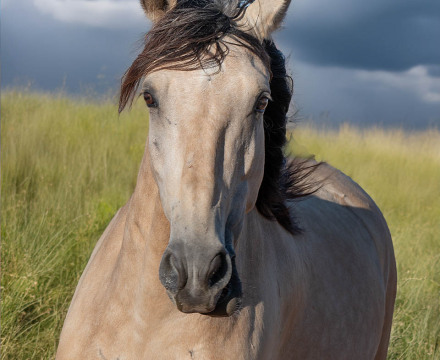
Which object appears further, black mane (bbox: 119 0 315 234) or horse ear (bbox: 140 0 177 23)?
horse ear (bbox: 140 0 177 23)

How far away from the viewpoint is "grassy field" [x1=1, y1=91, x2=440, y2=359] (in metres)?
3.83

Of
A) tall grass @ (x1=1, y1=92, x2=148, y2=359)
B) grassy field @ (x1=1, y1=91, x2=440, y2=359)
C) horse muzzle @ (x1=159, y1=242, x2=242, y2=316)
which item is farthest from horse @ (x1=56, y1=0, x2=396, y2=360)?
tall grass @ (x1=1, y1=92, x2=148, y2=359)

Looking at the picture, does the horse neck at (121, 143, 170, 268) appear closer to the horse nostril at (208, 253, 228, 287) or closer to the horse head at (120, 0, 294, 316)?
the horse head at (120, 0, 294, 316)

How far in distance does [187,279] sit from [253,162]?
1.66 feet

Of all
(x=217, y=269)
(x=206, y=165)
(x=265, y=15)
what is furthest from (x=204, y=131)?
(x=265, y=15)

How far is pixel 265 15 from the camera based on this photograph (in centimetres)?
208

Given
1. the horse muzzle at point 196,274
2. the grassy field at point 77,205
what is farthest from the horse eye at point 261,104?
the grassy field at point 77,205

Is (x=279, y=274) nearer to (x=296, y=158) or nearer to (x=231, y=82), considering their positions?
(x=231, y=82)

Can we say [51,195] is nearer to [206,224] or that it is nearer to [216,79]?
[216,79]

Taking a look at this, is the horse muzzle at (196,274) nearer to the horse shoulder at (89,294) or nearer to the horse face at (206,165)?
the horse face at (206,165)

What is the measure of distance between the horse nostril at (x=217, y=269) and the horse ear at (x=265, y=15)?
37.3 inches

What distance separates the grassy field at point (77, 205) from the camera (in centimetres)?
383

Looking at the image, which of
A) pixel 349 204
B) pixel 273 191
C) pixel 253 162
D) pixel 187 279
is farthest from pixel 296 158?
pixel 187 279

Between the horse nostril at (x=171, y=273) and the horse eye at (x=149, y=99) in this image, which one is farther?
the horse eye at (x=149, y=99)
